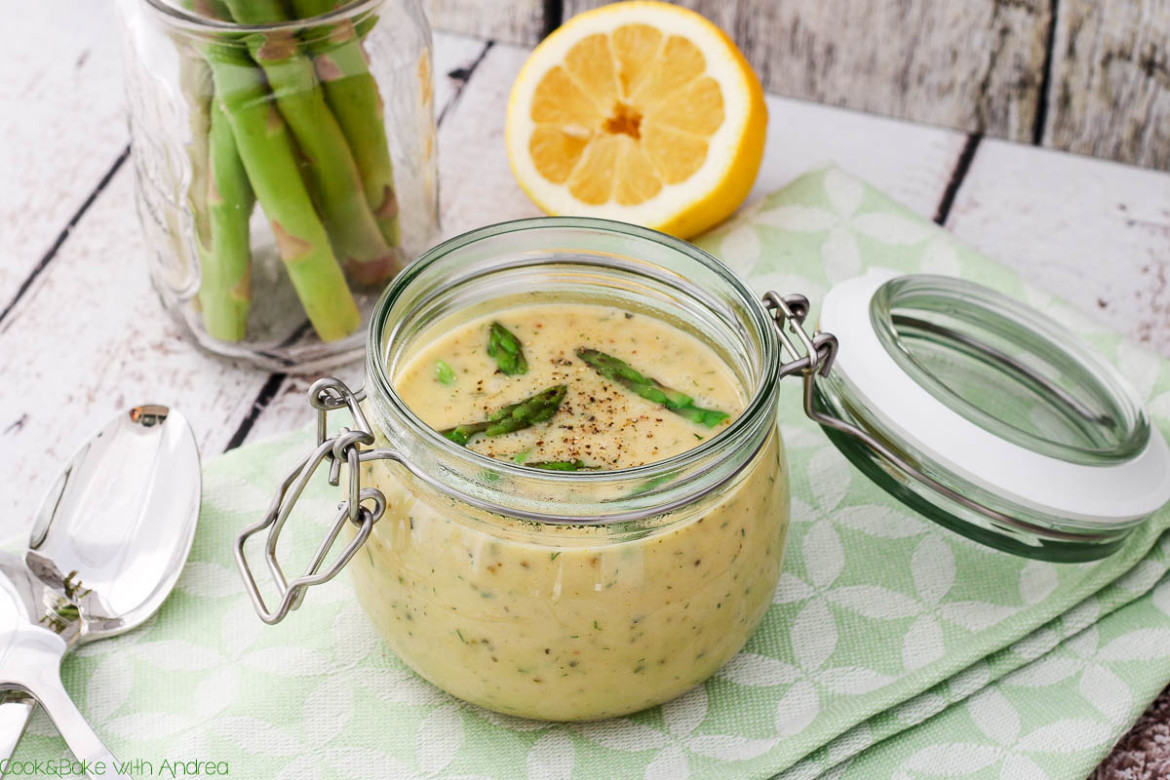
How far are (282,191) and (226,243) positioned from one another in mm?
109

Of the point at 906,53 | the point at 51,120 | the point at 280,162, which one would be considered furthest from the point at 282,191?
the point at 906,53

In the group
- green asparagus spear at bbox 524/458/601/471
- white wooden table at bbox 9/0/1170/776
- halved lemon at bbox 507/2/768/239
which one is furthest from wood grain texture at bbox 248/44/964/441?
green asparagus spear at bbox 524/458/601/471

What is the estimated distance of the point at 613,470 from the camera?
963 mm

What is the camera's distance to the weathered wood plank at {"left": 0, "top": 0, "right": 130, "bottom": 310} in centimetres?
174

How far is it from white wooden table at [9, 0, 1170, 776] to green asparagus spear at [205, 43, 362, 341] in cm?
10

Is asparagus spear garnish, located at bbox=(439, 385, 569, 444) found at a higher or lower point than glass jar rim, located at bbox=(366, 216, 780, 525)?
lower

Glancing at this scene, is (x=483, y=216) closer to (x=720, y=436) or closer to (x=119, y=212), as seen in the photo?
(x=119, y=212)

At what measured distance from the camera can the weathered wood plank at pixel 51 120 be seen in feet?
5.72

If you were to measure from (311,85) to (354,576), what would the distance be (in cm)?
58

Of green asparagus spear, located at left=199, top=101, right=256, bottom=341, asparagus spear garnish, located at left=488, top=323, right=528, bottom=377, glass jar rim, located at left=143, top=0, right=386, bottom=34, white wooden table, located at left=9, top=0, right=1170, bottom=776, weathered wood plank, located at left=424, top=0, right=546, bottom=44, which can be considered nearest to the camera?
asparagus spear garnish, located at left=488, top=323, right=528, bottom=377

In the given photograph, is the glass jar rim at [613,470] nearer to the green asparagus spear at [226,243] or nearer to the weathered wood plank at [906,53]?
the green asparagus spear at [226,243]

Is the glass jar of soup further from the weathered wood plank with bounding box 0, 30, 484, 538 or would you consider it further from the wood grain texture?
the wood grain texture

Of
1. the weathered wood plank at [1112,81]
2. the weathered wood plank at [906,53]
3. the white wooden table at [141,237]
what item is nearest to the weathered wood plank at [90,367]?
the white wooden table at [141,237]

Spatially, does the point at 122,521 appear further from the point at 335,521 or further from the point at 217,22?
the point at 217,22
